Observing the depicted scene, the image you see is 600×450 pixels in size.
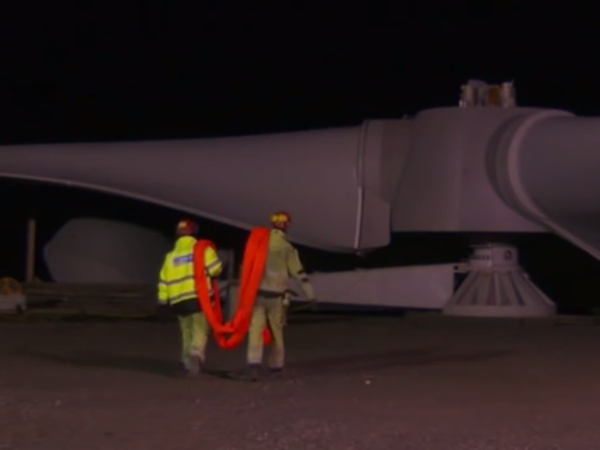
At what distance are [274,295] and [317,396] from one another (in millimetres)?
1419

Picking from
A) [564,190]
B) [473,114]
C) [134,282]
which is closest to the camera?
[564,190]

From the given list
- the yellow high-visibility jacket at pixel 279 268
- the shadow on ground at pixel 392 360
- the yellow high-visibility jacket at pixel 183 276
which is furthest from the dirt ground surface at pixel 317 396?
the yellow high-visibility jacket at pixel 279 268

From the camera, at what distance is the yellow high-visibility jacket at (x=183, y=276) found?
13250 millimetres

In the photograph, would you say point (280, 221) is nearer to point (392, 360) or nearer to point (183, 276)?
point (183, 276)

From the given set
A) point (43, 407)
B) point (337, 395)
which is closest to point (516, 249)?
point (337, 395)

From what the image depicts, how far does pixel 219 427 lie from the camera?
1027 centimetres

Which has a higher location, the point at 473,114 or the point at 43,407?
the point at 473,114

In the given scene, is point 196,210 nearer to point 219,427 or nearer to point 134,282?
point 134,282

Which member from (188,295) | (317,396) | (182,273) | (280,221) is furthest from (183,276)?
(317,396)

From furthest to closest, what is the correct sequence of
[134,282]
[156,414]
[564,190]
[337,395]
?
[134,282]
[564,190]
[337,395]
[156,414]

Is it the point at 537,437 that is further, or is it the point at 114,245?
the point at 114,245

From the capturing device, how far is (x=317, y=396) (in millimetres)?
12164

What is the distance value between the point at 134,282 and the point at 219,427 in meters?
17.2

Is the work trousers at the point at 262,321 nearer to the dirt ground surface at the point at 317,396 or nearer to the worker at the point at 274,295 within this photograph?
the worker at the point at 274,295
